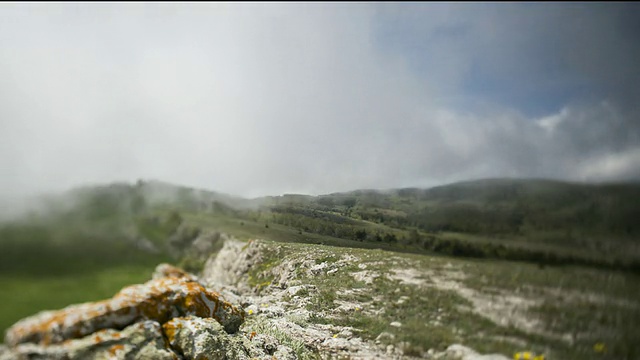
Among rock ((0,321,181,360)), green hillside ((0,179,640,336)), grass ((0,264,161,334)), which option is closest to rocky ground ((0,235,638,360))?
rock ((0,321,181,360))

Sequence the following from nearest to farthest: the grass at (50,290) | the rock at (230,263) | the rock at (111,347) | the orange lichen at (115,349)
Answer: the rock at (111,347) → the grass at (50,290) → the orange lichen at (115,349) → the rock at (230,263)

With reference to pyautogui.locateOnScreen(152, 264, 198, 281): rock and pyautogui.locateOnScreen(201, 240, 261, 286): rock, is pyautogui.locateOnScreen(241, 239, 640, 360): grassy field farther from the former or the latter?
pyautogui.locateOnScreen(152, 264, 198, 281): rock

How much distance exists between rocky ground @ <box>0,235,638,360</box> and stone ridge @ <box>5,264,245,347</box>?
0.7 inches

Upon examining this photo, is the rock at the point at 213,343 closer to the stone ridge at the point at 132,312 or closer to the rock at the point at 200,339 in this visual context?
the rock at the point at 200,339

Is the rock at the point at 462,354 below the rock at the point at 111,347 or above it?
below

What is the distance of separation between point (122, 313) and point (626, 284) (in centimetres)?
905

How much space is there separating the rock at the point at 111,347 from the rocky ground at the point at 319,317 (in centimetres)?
2

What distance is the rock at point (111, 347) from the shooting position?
4.94m

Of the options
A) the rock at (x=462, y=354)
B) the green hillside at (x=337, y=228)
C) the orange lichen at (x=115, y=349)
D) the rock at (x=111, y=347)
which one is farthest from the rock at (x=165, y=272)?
the rock at (x=462, y=354)

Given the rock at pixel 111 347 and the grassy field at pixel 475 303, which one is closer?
the rock at pixel 111 347

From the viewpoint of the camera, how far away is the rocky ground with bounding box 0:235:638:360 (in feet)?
18.4

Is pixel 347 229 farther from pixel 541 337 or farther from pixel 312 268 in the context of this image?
pixel 541 337

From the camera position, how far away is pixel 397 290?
7926 millimetres

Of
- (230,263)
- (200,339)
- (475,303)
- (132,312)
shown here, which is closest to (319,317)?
(200,339)
